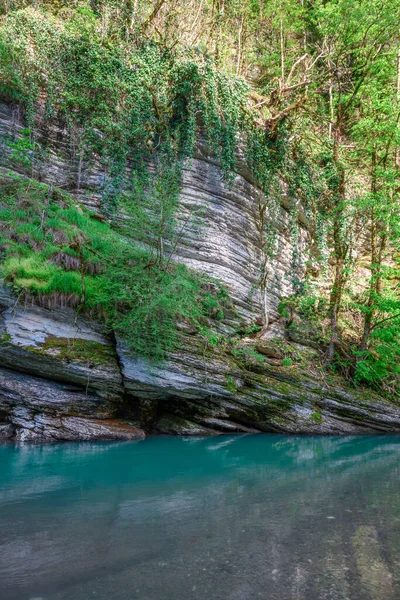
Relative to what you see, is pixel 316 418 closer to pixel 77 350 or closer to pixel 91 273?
pixel 77 350

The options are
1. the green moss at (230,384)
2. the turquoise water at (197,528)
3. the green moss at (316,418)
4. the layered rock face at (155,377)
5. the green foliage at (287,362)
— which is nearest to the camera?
the turquoise water at (197,528)

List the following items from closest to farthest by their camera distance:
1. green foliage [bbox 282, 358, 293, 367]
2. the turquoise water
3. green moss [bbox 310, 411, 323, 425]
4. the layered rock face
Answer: the turquoise water < the layered rock face < green moss [bbox 310, 411, 323, 425] < green foliage [bbox 282, 358, 293, 367]

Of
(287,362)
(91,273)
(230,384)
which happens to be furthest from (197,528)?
(287,362)

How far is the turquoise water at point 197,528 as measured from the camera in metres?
2.75

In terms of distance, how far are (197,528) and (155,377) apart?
578cm

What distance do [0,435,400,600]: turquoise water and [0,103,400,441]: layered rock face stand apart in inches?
71.2

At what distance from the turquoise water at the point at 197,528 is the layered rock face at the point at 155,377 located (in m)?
1.81

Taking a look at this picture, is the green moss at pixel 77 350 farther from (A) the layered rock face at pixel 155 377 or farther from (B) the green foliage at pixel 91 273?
(B) the green foliage at pixel 91 273

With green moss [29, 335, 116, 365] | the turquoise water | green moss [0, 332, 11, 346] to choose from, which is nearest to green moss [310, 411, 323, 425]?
the turquoise water

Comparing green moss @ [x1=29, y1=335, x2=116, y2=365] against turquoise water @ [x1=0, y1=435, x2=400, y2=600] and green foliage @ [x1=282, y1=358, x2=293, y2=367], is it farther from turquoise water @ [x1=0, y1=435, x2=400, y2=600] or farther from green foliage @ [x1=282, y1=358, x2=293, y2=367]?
green foliage @ [x1=282, y1=358, x2=293, y2=367]

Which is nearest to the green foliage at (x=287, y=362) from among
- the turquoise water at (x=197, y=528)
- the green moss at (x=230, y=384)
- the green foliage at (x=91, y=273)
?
the green moss at (x=230, y=384)

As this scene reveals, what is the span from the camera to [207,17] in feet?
51.3

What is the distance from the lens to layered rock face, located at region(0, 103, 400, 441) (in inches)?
344

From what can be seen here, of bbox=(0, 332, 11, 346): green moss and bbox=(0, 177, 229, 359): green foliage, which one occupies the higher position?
bbox=(0, 177, 229, 359): green foliage
